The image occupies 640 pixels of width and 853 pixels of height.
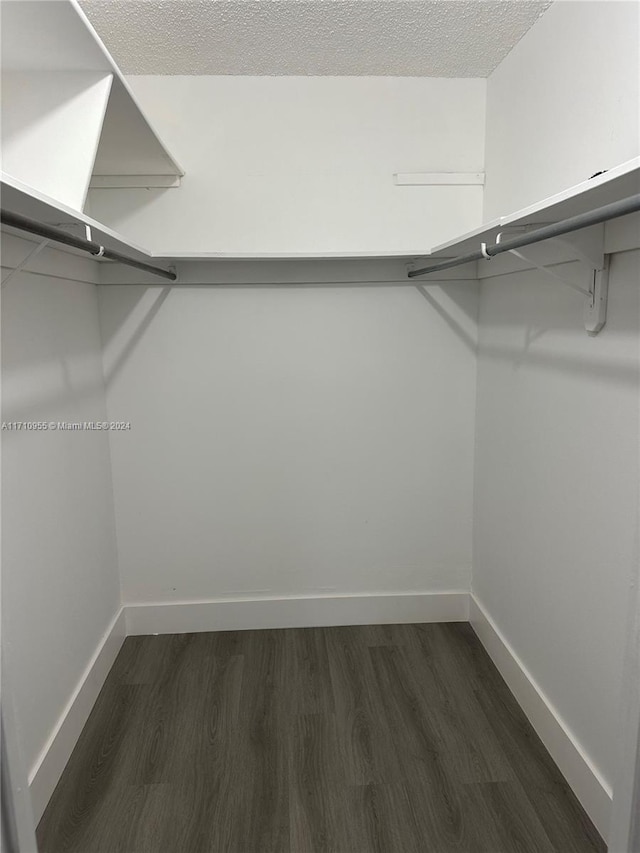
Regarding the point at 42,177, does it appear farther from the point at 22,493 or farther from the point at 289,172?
the point at 289,172

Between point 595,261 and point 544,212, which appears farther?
point 595,261

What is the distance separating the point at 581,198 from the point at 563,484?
92 cm

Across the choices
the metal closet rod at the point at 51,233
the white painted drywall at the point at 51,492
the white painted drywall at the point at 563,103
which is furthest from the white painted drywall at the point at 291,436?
the metal closet rod at the point at 51,233

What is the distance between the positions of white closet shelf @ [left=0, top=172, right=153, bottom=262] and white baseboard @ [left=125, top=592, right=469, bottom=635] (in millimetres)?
1656

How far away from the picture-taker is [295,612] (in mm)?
2822

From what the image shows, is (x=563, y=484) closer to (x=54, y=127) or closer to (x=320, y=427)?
(x=320, y=427)

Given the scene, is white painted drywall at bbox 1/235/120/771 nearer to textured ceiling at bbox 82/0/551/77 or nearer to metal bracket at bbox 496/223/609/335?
textured ceiling at bbox 82/0/551/77

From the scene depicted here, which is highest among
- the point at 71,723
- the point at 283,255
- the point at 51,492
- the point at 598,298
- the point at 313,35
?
the point at 313,35

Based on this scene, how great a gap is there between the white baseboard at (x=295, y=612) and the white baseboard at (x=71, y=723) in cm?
19

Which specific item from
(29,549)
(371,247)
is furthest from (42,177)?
(371,247)

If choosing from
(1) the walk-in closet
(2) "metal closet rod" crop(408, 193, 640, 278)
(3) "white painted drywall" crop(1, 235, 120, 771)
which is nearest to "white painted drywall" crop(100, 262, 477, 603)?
(1) the walk-in closet

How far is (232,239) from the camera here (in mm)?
2576

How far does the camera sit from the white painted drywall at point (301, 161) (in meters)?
2.50

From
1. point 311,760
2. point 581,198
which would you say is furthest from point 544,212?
point 311,760
